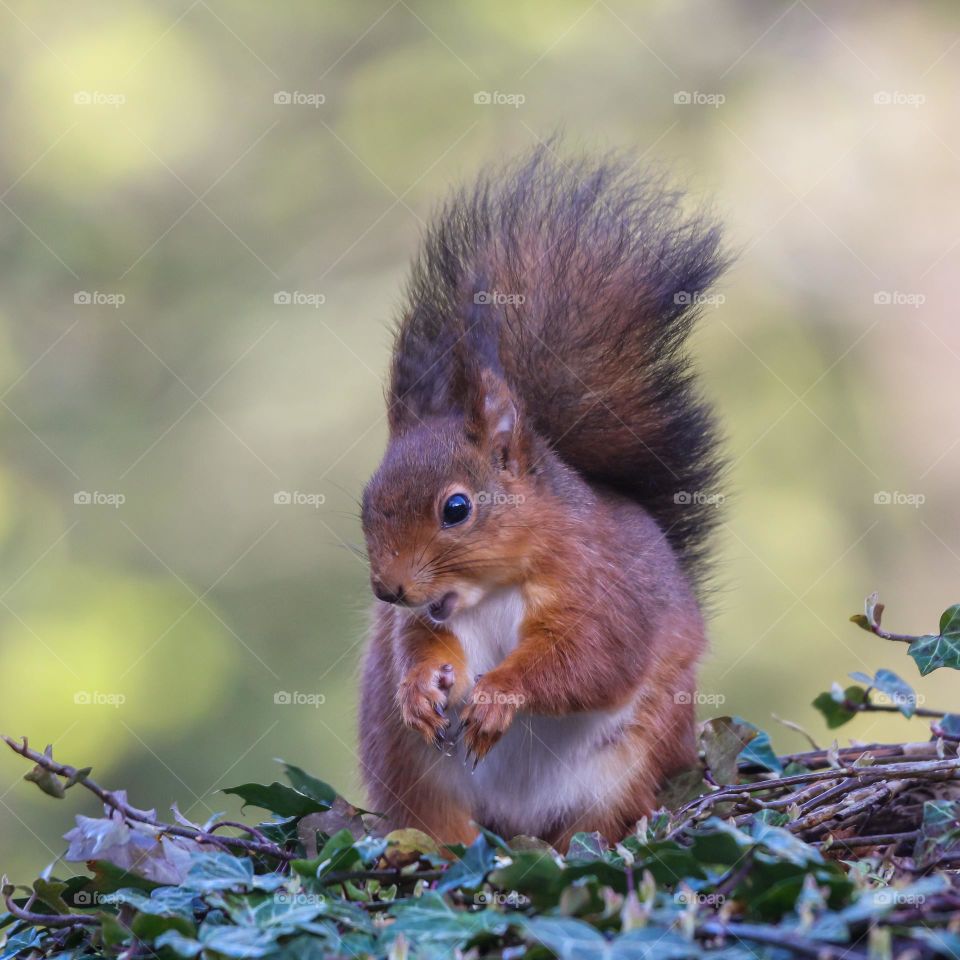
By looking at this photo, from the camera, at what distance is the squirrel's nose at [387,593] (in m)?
1.87

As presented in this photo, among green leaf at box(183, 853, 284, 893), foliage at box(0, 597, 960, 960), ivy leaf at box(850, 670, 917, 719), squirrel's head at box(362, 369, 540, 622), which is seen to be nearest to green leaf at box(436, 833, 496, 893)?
foliage at box(0, 597, 960, 960)

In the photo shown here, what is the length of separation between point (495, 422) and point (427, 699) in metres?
0.48

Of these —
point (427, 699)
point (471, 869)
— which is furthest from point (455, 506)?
point (471, 869)

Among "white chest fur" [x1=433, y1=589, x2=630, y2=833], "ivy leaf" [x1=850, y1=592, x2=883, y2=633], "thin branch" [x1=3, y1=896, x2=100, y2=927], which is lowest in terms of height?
"thin branch" [x1=3, y1=896, x2=100, y2=927]

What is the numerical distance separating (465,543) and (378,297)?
2.05m

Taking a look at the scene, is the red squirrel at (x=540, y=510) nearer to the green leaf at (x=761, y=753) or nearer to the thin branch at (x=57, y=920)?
the green leaf at (x=761, y=753)

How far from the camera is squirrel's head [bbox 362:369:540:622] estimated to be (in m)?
1.91

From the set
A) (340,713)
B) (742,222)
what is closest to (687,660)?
(340,713)

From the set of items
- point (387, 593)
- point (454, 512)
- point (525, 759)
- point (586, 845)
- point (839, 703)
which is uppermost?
point (454, 512)

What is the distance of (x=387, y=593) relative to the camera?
6.14 ft

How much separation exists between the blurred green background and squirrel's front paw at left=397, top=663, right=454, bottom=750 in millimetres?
1592

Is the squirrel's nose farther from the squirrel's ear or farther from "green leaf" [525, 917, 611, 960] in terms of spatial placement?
"green leaf" [525, 917, 611, 960]

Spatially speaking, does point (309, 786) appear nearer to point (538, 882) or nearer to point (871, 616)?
point (538, 882)

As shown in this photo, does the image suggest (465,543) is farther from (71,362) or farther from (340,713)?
(71,362)
